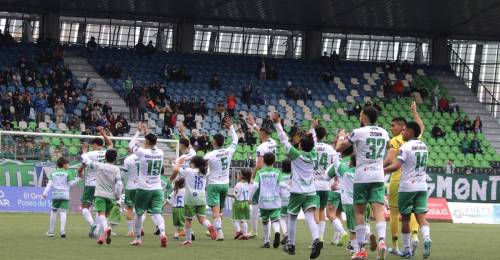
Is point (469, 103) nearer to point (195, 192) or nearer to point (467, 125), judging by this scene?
point (467, 125)

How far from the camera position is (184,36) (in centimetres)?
5762

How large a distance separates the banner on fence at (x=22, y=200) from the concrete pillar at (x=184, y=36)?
2143 cm

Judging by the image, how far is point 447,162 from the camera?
51375 millimetres

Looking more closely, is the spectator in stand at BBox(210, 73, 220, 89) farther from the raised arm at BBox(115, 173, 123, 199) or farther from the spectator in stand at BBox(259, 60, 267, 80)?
the raised arm at BBox(115, 173, 123, 199)

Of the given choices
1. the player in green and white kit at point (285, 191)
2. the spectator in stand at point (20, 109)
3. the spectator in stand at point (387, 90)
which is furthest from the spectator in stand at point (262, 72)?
the player in green and white kit at point (285, 191)

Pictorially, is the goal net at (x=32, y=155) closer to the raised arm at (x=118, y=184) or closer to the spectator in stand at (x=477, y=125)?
the raised arm at (x=118, y=184)

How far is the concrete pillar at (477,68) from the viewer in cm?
6594

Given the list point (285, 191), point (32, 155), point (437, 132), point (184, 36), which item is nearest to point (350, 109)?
point (437, 132)

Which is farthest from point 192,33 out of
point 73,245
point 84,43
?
point 73,245

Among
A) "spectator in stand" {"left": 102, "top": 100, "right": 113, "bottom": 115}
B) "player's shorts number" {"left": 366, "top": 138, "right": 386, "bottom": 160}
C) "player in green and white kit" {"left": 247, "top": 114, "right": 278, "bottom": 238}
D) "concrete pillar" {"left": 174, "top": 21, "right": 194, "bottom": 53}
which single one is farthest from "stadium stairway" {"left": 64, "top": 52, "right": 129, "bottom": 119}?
"player's shorts number" {"left": 366, "top": 138, "right": 386, "bottom": 160}

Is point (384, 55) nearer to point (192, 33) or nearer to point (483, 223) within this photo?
point (192, 33)

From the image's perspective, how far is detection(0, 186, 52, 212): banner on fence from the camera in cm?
3675

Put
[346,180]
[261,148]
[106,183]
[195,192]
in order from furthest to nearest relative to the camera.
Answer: [195,192], [106,183], [261,148], [346,180]

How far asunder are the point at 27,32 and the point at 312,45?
15.5 meters
